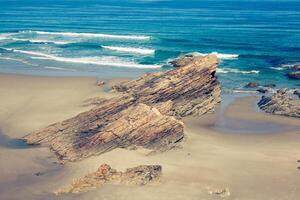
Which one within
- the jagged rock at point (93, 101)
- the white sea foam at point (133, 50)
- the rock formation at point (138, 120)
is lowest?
the white sea foam at point (133, 50)

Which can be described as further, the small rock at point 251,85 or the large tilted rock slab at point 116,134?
the small rock at point 251,85

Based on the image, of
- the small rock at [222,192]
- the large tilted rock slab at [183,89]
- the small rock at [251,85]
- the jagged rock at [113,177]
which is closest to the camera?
the small rock at [222,192]

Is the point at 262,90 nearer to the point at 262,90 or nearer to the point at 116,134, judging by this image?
the point at 262,90

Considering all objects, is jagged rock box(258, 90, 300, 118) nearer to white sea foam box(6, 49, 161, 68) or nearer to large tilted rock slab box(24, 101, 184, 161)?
large tilted rock slab box(24, 101, 184, 161)

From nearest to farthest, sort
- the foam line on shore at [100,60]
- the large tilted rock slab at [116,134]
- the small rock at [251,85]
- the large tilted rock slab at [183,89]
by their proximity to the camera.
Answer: the large tilted rock slab at [116,134], the large tilted rock slab at [183,89], the small rock at [251,85], the foam line on shore at [100,60]

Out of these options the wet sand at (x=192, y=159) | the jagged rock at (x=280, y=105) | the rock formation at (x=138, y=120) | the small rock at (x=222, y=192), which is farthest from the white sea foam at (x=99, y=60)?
the small rock at (x=222, y=192)

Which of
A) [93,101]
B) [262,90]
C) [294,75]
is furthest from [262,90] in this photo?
[93,101]

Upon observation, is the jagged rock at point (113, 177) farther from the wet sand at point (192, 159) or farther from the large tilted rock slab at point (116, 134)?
the large tilted rock slab at point (116, 134)

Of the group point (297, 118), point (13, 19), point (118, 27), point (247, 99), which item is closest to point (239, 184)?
point (297, 118)

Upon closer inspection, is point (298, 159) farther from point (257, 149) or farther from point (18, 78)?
point (18, 78)
